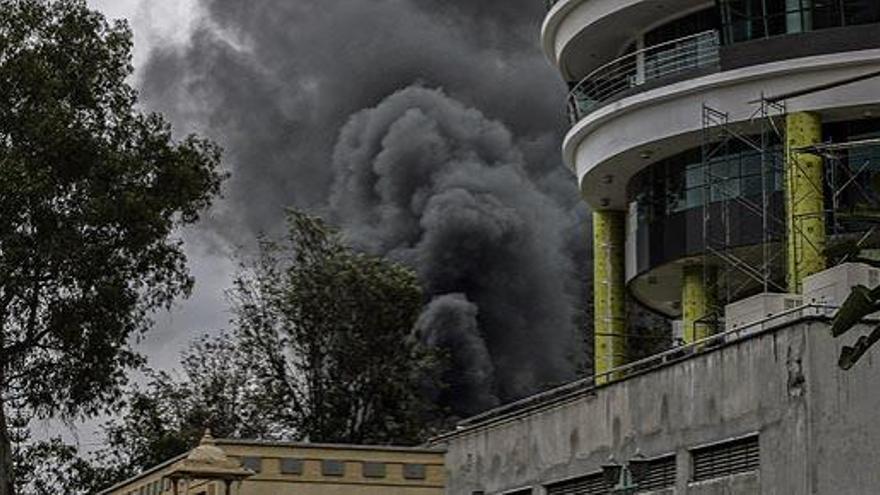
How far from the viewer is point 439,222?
62.4 meters

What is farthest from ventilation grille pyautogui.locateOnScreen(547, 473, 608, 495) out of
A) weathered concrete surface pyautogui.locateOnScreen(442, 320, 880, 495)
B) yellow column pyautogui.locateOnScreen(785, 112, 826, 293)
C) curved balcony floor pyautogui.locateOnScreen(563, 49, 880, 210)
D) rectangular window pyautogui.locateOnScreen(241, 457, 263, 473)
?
curved balcony floor pyautogui.locateOnScreen(563, 49, 880, 210)

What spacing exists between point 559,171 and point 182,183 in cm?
2795

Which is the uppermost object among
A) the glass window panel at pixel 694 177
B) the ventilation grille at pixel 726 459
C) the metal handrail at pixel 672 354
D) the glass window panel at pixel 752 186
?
the glass window panel at pixel 694 177

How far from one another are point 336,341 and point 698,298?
1639cm

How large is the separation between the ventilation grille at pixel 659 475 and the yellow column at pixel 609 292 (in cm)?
1563

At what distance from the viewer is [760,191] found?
3584 centimetres

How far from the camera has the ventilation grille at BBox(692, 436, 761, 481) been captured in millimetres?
24391

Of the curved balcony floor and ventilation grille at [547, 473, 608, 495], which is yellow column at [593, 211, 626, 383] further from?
ventilation grille at [547, 473, 608, 495]

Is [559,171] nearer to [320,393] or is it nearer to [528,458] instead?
[320,393]

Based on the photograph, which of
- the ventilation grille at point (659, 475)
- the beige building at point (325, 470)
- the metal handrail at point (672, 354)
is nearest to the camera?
the metal handrail at point (672, 354)

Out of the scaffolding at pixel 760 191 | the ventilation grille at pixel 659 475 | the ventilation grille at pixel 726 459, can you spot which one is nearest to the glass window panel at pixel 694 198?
the scaffolding at pixel 760 191

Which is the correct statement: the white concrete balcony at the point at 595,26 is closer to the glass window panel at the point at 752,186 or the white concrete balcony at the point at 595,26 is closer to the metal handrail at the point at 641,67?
the metal handrail at the point at 641,67

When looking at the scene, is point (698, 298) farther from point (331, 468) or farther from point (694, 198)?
point (331, 468)

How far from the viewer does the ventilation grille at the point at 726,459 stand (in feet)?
80.0
